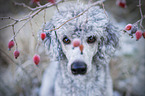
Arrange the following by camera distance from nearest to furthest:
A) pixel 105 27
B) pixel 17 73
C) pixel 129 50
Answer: pixel 105 27 < pixel 17 73 < pixel 129 50

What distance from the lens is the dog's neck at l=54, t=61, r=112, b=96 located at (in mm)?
2113

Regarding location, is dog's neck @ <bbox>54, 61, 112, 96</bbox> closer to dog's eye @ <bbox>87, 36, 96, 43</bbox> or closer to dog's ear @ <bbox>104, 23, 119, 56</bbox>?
dog's ear @ <bbox>104, 23, 119, 56</bbox>

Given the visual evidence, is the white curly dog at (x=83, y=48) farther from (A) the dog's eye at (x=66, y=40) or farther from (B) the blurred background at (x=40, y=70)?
(B) the blurred background at (x=40, y=70)

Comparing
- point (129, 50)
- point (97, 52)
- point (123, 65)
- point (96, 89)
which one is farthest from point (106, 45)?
point (129, 50)

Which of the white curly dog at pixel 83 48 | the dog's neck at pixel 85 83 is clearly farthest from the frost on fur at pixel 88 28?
the dog's neck at pixel 85 83

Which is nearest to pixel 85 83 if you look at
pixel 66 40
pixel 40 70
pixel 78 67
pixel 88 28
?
pixel 78 67

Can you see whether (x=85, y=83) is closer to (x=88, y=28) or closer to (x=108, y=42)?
(x=108, y=42)

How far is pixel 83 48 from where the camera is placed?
1470mm

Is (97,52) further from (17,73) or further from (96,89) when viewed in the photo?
(17,73)

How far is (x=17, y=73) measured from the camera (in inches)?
124

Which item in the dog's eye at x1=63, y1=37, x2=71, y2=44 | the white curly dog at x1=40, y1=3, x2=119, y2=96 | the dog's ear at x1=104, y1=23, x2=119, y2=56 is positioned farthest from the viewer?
the dog's ear at x1=104, y1=23, x2=119, y2=56

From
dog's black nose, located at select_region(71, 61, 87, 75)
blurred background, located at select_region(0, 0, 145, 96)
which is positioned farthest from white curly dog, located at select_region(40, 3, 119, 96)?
blurred background, located at select_region(0, 0, 145, 96)

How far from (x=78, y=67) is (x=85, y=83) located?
696mm

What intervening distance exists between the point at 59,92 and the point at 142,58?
222 cm
